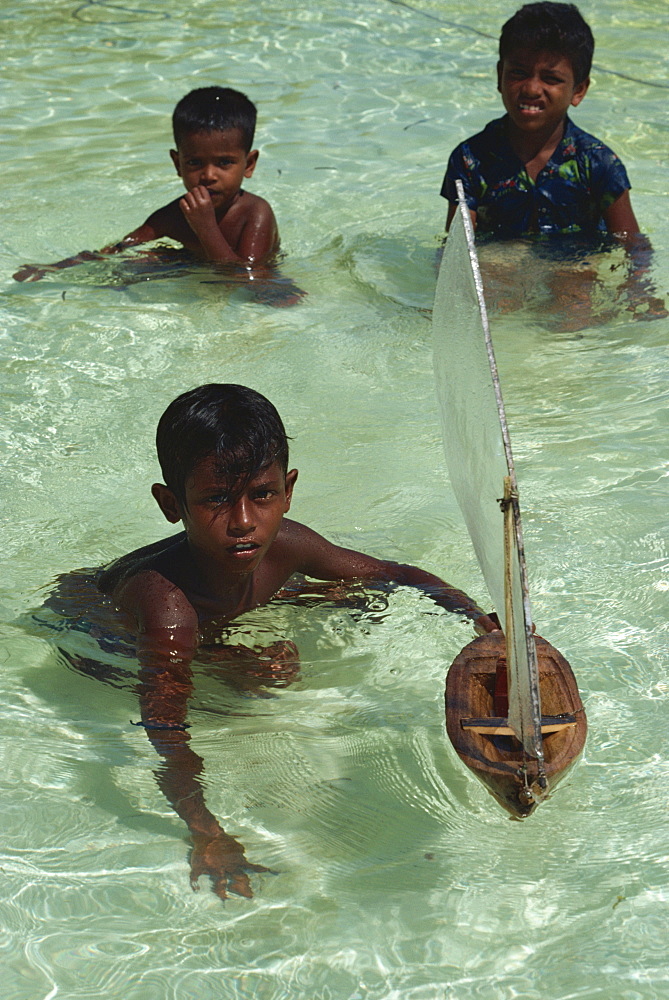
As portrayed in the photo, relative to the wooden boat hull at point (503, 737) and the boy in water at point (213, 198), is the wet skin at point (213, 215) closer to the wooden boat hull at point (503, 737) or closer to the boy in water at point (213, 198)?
the boy in water at point (213, 198)

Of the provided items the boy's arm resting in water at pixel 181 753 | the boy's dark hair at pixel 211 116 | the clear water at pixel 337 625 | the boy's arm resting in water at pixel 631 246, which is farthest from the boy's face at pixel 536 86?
the boy's arm resting in water at pixel 181 753

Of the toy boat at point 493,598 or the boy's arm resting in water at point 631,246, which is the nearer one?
the toy boat at point 493,598

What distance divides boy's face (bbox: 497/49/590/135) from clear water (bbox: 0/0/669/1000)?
88cm

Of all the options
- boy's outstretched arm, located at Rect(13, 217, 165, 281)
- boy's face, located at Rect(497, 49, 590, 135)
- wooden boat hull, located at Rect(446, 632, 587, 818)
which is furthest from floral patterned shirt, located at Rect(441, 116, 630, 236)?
wooden boat hull, located at Rect(446, 632, 587, 818)

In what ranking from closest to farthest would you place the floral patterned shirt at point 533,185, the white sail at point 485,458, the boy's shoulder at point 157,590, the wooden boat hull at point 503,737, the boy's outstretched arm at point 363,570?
the white sail at point 485,458 → the wooden boat hull at point 503,737 → the boy's shoulder at point 157,590 → the boy's outstretched arm at point 363,570 → the floral patterned shirt at point 533,185

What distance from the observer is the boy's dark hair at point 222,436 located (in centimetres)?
283

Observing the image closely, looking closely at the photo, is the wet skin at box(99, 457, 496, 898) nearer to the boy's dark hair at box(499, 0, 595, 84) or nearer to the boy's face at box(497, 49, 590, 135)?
the boy's face at box(497, 49, 590, 135)

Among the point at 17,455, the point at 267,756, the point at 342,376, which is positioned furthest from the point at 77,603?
the point at 342,376

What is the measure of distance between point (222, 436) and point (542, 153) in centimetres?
343

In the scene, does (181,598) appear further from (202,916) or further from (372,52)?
(372,52)

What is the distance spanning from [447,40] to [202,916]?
8279mm

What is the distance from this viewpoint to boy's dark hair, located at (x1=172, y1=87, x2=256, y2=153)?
222 inches

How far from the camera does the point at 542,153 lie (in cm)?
566

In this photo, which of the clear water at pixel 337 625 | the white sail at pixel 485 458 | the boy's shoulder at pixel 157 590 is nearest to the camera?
the white sail at pixel 485 458
